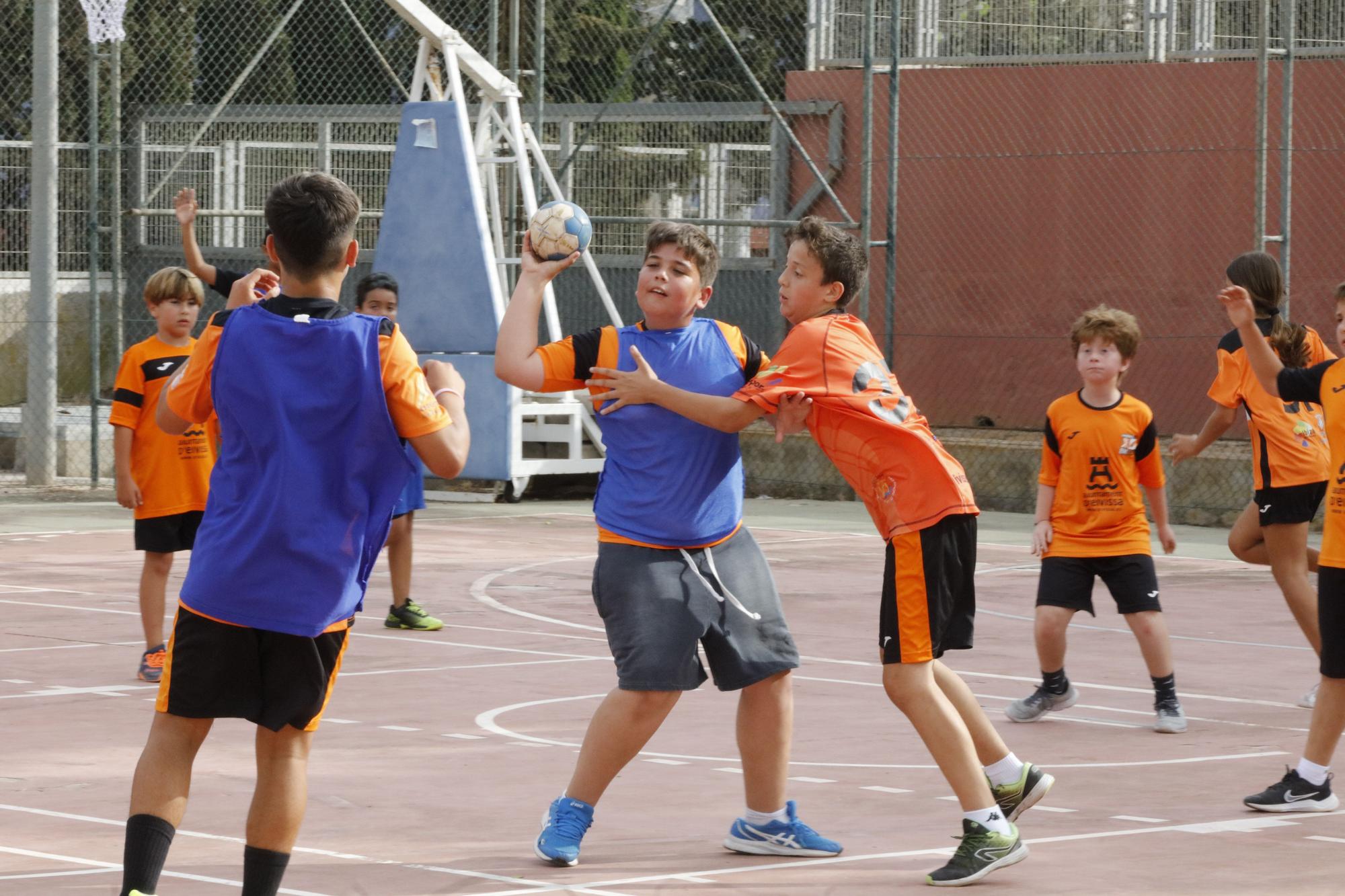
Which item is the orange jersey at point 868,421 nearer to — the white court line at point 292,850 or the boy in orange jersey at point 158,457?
the white court line at point 292,850

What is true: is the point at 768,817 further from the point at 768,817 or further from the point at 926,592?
the point at 926,592

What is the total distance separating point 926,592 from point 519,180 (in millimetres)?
13592

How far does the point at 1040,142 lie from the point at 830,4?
2.74 meters

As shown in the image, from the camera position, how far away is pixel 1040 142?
19203 millimetres

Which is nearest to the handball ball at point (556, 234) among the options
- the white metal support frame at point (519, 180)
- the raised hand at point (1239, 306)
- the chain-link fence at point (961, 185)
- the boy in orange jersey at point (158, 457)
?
the raised hand at point (1239, 306)

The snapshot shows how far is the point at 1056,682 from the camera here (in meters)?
8.26

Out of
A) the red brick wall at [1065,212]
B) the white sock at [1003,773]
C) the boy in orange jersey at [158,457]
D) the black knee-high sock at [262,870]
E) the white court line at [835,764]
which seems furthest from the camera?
the red brick wall at [1065,212]

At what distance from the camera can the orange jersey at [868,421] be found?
18.9 feet

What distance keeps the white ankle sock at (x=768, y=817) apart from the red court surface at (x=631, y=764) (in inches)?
4.2

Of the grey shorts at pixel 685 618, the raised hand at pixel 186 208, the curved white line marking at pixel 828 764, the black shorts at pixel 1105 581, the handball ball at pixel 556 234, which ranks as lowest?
the curved white line marking at pixel 828 764

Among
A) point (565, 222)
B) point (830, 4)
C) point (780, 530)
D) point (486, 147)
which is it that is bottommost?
point (780, 530)

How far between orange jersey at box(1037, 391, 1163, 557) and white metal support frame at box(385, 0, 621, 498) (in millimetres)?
9346

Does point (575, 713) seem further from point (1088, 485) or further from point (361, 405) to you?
point (361, 405)

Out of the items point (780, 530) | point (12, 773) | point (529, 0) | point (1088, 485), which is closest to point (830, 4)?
point (780, 530)
